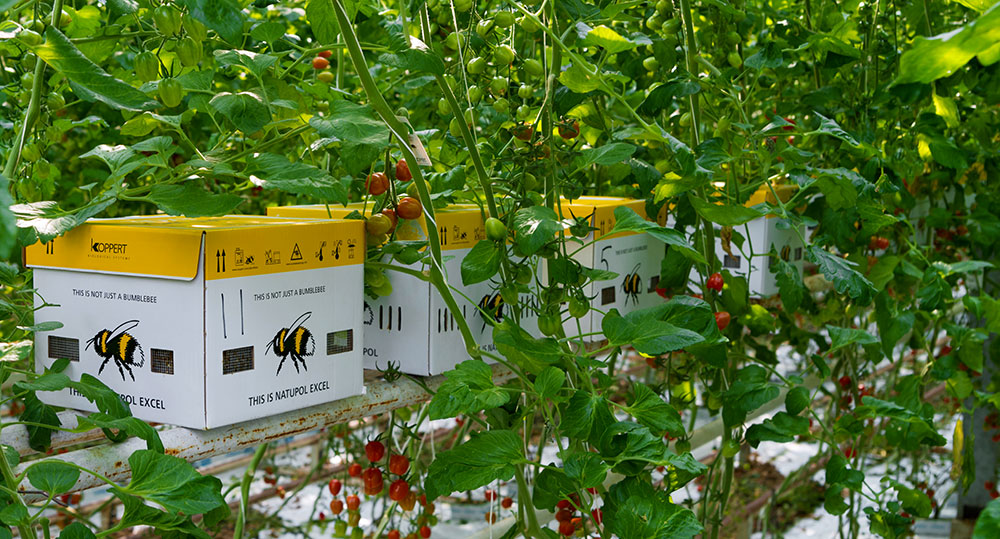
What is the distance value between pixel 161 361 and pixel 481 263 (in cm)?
30

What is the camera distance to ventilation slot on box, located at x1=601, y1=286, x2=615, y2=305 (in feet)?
3.95

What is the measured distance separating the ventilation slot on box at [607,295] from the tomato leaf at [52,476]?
702 mm

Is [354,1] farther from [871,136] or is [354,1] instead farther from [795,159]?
[871,136]

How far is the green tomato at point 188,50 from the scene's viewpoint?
0.71 m

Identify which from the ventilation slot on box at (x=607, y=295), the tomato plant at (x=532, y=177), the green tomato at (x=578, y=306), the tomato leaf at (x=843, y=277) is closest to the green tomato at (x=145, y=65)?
the tomato plant at (x=532, y=177)

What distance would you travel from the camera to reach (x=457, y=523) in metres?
3.17

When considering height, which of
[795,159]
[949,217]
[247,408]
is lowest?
[247,408]

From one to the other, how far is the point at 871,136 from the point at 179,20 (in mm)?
1013

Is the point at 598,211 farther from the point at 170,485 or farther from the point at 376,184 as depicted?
the point at 170,485

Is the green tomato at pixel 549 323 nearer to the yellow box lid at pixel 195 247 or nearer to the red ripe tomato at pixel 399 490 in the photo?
the yellow box lid at pixel 195 247

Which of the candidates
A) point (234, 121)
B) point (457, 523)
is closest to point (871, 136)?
point (234, 121)

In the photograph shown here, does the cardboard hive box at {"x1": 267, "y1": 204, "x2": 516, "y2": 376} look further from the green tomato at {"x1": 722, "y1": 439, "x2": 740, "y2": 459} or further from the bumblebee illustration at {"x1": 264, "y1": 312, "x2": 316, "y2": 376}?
the green tomato at {"x1": 722, "y1": 439, "x2": 740, "y2": 459}

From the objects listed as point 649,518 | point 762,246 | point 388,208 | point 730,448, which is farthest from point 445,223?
point 762,246

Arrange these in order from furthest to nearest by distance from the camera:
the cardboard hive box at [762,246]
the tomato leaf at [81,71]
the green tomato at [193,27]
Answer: the cardboard hive box at [762,246] → the green tomato at [193,27] → the tomato leaf at [81,71]
